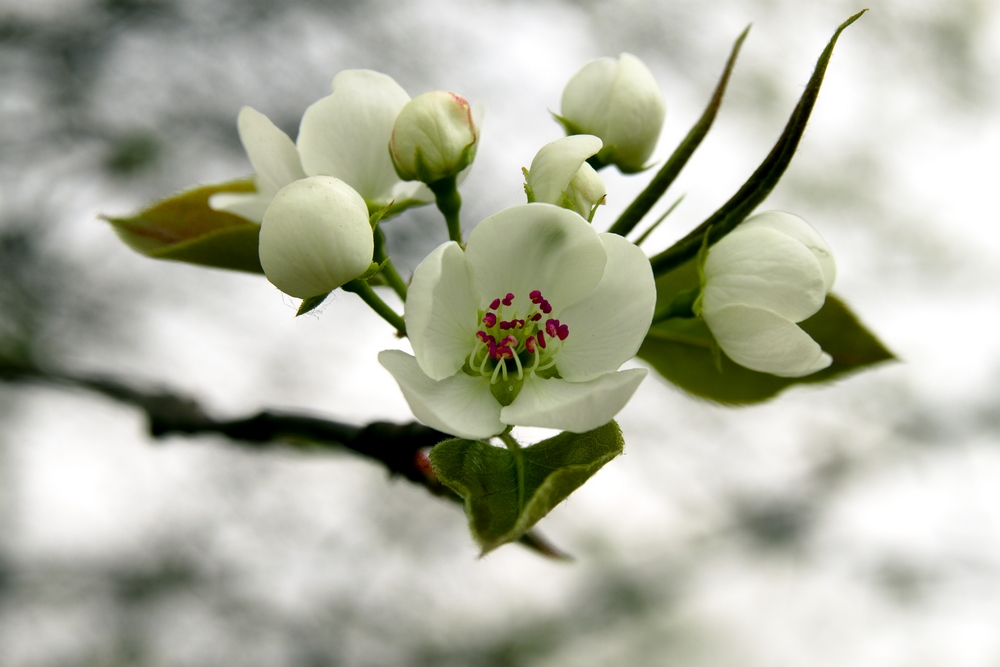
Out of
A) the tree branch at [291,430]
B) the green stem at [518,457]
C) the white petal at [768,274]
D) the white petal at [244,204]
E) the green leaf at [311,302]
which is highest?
the white petal at [768,274]

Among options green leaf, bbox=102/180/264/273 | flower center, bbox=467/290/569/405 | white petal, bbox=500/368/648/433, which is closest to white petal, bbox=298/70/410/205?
green leaf, bbox=102/180/264/273

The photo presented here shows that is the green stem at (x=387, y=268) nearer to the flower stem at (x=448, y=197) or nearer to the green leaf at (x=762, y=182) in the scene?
the flower stem at (x=448, y=197)

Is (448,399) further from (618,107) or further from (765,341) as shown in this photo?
(618,107)

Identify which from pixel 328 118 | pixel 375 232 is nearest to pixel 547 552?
pixel 375 232

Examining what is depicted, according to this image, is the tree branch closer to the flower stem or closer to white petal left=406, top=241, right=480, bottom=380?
white petal left=406, top=241, right=480, bottom=380

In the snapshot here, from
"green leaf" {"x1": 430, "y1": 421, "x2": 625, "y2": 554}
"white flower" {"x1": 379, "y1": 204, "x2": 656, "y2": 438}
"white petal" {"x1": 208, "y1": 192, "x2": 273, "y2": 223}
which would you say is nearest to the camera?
"green leaf" {"x1": 430, "y1": 421, "x2": 625, "y2": 554}

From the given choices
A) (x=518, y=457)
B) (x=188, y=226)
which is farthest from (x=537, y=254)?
(x=188, y=226)

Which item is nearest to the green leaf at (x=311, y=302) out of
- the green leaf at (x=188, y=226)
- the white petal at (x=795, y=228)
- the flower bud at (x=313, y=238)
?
the flower bud at (x=313, y=238)
